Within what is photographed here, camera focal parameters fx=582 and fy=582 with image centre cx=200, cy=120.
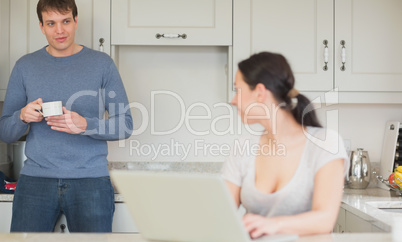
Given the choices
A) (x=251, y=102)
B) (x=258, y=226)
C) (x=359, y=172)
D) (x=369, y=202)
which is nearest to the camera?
(x=258, y=226)

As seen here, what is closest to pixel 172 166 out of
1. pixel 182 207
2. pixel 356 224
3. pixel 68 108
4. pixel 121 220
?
pixel 121 220

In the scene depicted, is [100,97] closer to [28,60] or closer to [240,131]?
[28,60]

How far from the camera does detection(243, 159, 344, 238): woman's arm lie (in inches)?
58.1

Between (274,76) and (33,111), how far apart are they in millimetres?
1160

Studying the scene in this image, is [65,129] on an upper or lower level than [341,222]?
Answer: upper

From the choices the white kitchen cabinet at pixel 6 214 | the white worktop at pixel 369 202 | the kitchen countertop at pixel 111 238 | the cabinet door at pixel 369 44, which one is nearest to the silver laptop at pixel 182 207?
the kitchen countertop at pixel 111 238

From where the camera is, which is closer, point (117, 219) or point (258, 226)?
point (258, 226)

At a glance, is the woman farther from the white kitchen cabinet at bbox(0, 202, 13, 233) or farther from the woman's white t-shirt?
the white kitchen cabinet at bbox(0, 202, 13, 233)

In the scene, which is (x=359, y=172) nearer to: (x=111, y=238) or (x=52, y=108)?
(x=52, y=108)

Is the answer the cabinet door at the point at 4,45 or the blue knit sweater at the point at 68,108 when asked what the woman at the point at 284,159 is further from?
the cabinet door at the point at 4,45

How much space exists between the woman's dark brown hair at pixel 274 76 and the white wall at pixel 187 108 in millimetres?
1650

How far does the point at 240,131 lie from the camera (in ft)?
11.2

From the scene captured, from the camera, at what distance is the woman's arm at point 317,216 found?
1.48 metres

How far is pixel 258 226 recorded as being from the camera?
1.46m
